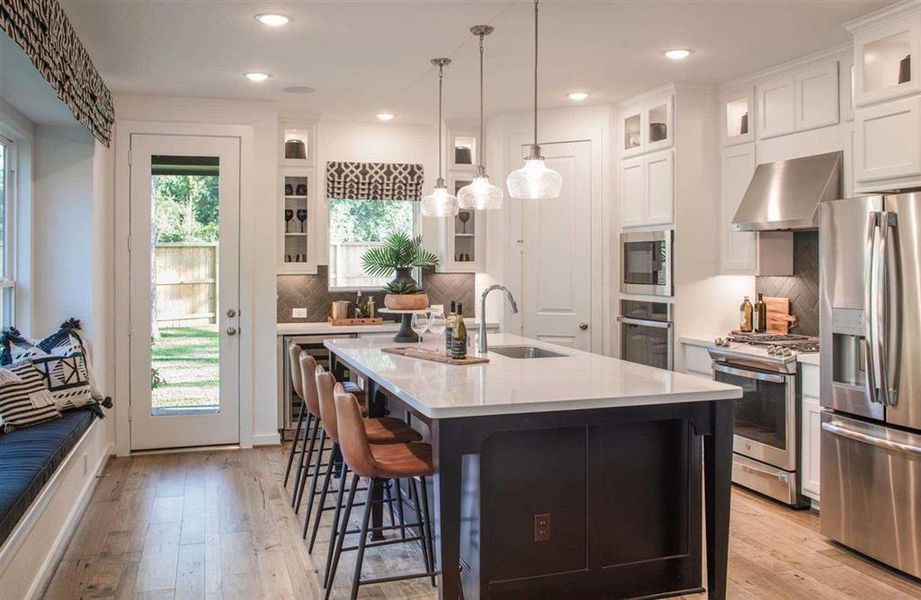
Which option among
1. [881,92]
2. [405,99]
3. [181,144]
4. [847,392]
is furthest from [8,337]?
[881,92]

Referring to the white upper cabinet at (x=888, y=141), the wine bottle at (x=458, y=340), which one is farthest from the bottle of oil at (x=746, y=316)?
the wine bottle at (x=458, y=340)

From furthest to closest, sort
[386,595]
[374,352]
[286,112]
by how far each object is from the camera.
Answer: [286,112]
[374,352]
[386,595]

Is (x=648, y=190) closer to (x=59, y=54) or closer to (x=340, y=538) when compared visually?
(x=340, y=538)

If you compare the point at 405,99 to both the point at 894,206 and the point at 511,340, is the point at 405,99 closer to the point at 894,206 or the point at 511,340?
the point at 511,340

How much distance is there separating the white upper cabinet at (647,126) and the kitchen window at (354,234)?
6.63 feet

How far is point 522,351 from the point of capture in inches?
175

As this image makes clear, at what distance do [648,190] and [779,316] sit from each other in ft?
4.18

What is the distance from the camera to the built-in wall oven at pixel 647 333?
215 inches

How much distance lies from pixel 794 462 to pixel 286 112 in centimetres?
456

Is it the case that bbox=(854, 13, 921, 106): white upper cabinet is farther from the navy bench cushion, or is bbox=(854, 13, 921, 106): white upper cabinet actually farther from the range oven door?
the navy bench cushion

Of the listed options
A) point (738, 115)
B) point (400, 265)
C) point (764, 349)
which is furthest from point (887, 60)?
point (400, 265)

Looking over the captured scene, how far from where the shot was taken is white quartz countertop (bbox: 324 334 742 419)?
8.88ft

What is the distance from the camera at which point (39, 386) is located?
4.06 m

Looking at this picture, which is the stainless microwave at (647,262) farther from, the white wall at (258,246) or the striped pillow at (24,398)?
the striped pillow at (24,398)
